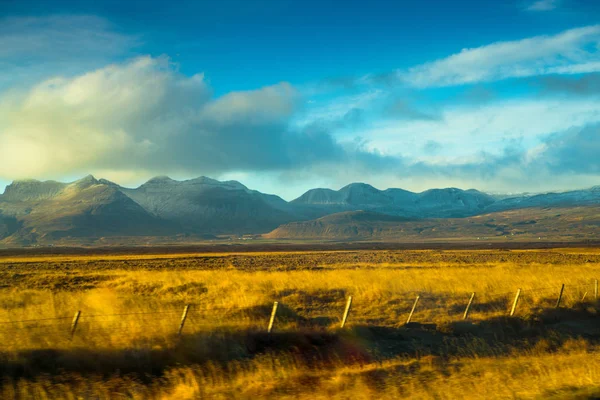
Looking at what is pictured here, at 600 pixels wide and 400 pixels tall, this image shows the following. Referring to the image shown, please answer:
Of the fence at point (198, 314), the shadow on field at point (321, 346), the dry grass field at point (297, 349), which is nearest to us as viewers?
the dry grass field at point (297, 349)

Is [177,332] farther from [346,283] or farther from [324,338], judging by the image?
[346,283]

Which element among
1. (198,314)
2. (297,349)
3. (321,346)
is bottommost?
(321,346)

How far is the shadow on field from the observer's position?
13.3 meters

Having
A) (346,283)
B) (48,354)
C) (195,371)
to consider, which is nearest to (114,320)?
(48,354)

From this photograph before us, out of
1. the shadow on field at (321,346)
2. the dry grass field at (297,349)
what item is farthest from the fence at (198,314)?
the shadow on field at (321,346)

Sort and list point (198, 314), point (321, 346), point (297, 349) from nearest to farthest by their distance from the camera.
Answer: point (297, 349), point (321, 346), point (198, 314)

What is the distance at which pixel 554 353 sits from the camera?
57.0 feet

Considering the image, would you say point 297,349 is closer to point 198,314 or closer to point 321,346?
point 321,346

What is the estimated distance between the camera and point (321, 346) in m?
16.4

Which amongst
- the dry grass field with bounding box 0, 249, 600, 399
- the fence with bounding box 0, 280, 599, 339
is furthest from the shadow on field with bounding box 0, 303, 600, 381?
the fence with bounding box 0, 280, 599, 339

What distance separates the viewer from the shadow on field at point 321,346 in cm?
1331

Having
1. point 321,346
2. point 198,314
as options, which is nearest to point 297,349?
point 321,346

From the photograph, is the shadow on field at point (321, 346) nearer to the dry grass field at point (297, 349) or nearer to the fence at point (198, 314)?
the dry grass field at point (297, 349)

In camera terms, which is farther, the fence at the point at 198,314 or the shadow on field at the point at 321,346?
the fence at the point at 198,314
